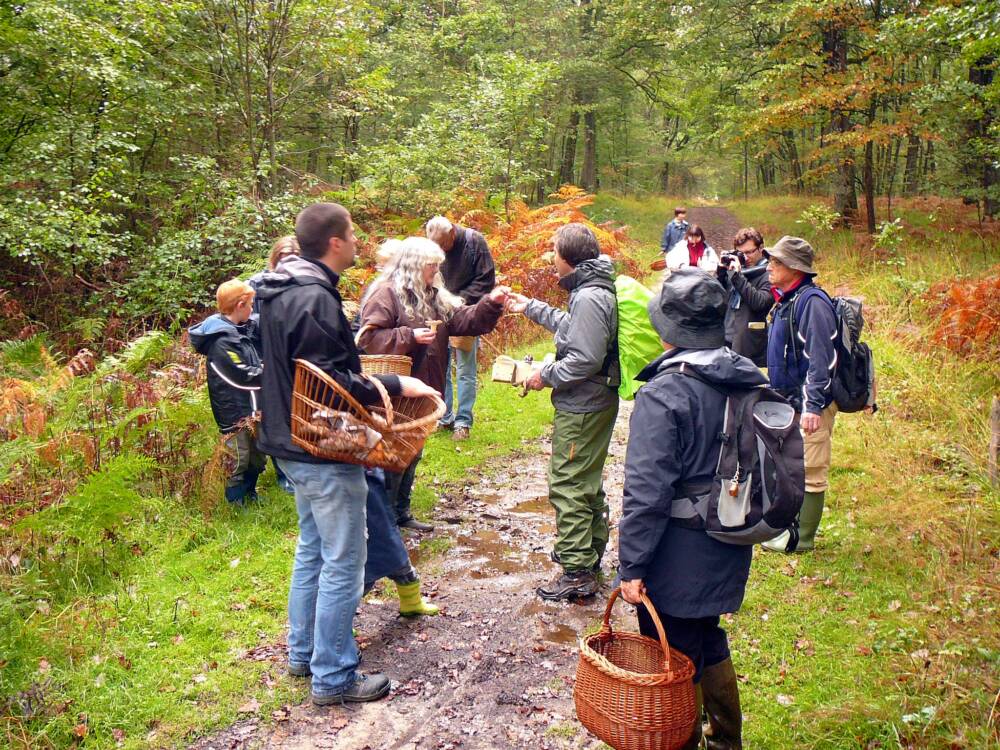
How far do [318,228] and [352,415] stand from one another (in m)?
0.92

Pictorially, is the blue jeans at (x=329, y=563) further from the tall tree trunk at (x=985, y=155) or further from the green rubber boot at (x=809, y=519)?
the tall tree trunk at (x=985, y=155)

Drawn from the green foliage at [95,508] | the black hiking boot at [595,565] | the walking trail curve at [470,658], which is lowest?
the walking trail curve at [470,658]

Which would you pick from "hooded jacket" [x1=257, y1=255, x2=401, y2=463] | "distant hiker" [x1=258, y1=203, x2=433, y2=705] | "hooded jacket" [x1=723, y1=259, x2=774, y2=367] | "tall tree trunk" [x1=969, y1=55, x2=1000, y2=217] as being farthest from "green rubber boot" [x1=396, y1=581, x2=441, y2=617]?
"tall tree trunk" [x1=969, y1=55, x2=1000, y2=217]

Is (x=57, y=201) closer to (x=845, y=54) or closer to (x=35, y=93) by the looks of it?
(x=35, y=93)

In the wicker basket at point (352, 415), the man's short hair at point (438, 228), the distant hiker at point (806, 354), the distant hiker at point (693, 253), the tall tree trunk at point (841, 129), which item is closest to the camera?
the wicker basket at point (352, 415)

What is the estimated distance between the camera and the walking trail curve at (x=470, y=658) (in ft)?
12.0

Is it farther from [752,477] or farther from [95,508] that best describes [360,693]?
[95,508]

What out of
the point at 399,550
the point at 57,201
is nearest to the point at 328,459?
the point at 399,550

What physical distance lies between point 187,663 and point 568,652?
2.18 m

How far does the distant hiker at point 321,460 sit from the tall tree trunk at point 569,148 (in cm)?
2703

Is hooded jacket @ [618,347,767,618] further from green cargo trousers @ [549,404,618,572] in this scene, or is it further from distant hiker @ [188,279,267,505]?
distant hiker @ [188,279,267,505]

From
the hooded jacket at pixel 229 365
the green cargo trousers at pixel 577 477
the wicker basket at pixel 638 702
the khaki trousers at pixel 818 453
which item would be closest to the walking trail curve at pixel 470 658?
the green cargo trousers at pixel 577 477

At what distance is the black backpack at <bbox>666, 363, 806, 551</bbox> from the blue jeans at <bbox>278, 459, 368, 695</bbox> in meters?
1.68

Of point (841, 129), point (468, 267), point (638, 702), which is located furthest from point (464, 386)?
point (841, 129)
